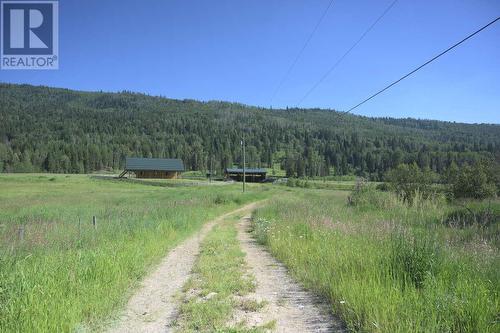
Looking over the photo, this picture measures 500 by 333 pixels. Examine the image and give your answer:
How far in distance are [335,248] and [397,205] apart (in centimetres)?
1227

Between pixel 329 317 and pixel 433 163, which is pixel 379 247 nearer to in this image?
pixel 329 317

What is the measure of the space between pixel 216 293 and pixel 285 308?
4.69ft

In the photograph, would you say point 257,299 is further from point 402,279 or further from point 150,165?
point 150,165

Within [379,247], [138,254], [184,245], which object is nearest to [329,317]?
[379,247]

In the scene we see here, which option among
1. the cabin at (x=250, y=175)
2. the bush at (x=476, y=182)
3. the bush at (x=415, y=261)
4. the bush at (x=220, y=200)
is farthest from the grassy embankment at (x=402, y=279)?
the cabin at (x=250, y=175)

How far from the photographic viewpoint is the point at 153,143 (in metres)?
199

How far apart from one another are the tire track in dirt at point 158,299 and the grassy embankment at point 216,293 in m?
0.23

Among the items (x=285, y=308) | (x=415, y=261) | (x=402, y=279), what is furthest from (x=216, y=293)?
(x=415, y=261)

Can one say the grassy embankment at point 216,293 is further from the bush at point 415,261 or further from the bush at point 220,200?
the bush at point 220,200

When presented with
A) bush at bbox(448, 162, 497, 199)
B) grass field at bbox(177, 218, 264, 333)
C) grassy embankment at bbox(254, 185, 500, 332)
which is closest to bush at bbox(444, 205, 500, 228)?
grassy embankment at bbox(254, 185, 500, 332)

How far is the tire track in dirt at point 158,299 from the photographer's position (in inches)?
Answer: 217

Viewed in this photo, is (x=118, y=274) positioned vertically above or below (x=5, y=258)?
below

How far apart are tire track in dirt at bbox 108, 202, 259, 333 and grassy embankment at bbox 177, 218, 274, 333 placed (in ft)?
0.74

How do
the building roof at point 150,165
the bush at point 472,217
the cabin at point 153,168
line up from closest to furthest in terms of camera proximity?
the bush at point 472,217 → the building roof at point 150,165 → the cabin at point 153,168
